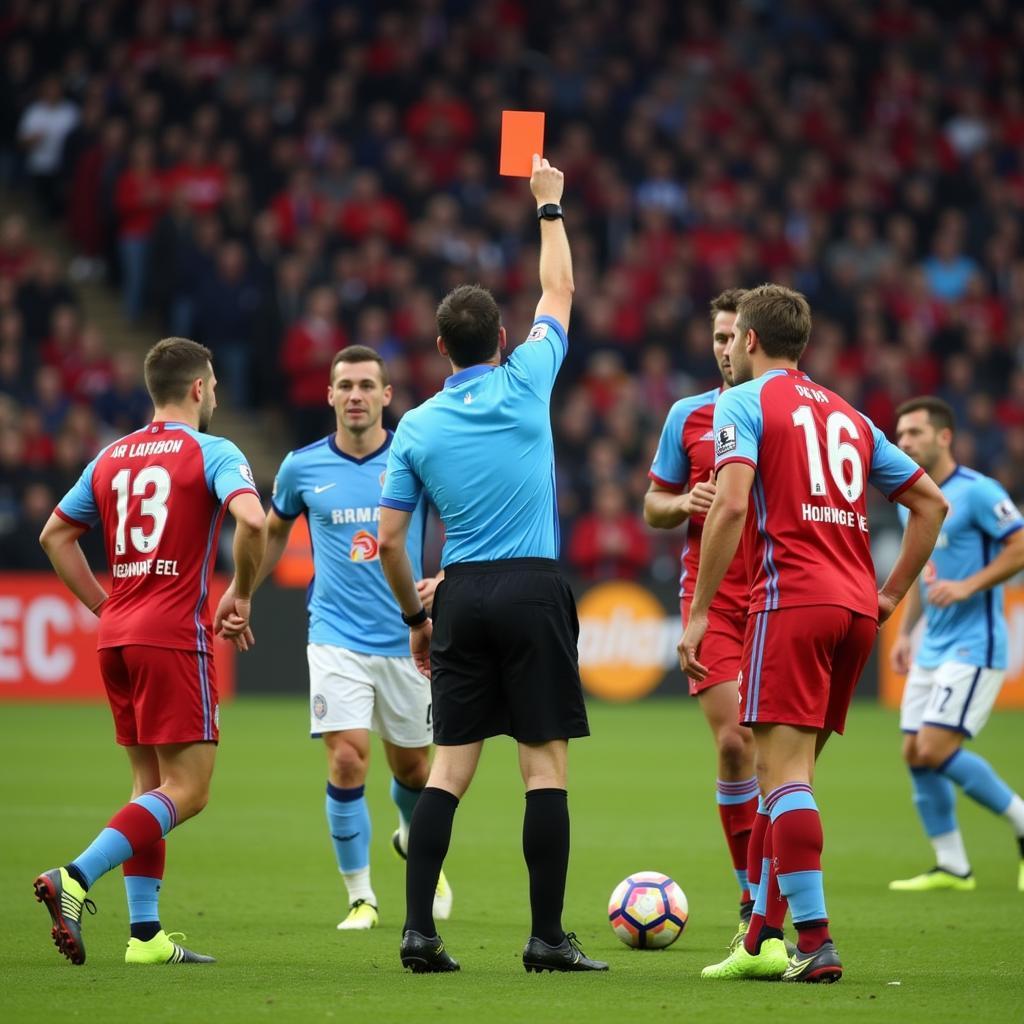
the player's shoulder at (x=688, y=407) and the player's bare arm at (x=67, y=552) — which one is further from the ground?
the player's shoulder at (x=688, y=407)

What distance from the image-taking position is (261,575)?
25.5 feet

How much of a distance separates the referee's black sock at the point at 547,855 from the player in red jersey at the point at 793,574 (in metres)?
0.66

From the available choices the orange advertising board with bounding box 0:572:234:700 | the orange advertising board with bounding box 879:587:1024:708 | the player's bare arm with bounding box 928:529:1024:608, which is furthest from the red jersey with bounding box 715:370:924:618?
the orange advertising board with bounding box 0:572:234:700

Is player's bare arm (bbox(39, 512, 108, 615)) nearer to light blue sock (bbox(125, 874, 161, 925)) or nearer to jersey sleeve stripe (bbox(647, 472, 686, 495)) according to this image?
light blue sock (bbox(125, 874, 161, 925))

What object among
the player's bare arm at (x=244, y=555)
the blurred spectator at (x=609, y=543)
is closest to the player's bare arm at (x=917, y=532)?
the player's bare arm at (x=244, y=555)

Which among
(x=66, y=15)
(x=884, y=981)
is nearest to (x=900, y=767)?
(x=884, y=981)

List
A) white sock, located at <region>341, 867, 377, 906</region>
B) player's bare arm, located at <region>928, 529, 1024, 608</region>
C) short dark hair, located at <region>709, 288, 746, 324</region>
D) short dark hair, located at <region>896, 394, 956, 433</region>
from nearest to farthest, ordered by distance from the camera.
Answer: short dark hair, located at <region>709, 288, 746, 324</region>, white sock, located at <region>341, 867, 377, 906</region>, player's bare arm, located at <region>928, 529, 1024, 608</region>, short dark hair, located at <region>896, 394, 956, 433</region>

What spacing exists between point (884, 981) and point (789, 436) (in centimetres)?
199

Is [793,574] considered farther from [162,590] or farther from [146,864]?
[146,864]

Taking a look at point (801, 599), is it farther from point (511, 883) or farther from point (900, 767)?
point (900, 767)

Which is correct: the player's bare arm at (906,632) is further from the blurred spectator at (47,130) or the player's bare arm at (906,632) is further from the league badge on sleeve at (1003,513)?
the blurred spectator at (47,130)

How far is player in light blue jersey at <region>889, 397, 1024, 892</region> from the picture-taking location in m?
9.45

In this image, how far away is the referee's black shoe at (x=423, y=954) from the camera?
→ 638cm

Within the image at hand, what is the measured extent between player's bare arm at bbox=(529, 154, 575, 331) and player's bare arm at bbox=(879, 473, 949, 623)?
1.44m
